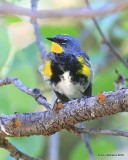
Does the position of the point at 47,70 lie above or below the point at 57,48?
below

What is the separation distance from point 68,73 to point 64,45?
14.3 inches

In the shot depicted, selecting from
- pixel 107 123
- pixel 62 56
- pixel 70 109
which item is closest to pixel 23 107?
pixel 62 56

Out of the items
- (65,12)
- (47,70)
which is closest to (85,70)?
(47,70)

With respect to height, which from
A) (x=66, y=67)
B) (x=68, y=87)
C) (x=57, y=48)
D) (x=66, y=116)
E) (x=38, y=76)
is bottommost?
(x=66, y=116)

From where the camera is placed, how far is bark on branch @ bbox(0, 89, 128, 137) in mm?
1171

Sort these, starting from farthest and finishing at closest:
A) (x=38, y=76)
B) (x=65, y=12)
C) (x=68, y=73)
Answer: (x=38, y=76)
(x=68, y=73)
(x=65, y=12)

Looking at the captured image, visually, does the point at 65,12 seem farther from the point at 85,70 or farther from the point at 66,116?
the point at 85,70

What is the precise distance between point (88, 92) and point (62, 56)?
238mm

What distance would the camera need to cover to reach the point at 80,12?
1.70 feet

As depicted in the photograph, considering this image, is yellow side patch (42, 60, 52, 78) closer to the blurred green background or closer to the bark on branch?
the blurred green background

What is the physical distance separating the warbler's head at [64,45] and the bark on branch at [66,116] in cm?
81

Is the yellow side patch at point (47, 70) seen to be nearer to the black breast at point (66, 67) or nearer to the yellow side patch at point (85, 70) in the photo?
the black breast at point (66, 67)

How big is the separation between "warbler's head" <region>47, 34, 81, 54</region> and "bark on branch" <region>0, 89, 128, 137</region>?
81 cm

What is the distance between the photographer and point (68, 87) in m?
1.96
